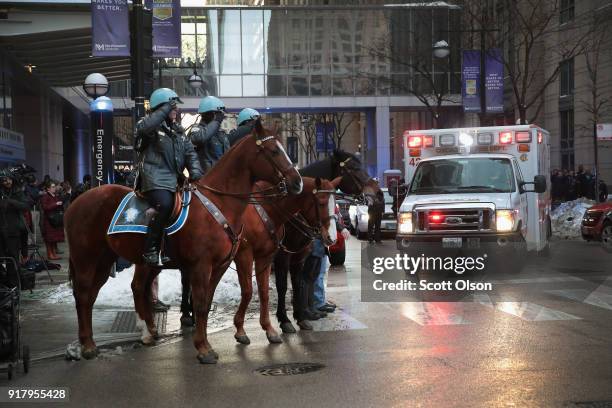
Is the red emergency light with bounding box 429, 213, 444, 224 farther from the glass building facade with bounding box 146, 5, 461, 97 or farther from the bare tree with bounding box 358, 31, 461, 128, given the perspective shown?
the glass building facade with bounding box 146, 5, 461, 97

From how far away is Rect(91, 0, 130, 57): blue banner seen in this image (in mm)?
15062

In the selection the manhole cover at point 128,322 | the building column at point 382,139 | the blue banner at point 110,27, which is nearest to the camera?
the manhole cover at point 128,322

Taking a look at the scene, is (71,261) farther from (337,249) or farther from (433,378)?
(337,249)

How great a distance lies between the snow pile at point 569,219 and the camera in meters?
27.9

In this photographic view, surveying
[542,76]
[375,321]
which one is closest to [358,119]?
[542,76]

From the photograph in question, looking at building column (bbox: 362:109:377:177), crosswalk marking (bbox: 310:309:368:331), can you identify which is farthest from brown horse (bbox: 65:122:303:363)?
building column (bbox: 362:109:377:177)

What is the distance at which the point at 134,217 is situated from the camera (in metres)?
8.88

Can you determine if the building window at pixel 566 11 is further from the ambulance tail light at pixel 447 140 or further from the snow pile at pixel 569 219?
the ambulance tail light at pixel 447 140

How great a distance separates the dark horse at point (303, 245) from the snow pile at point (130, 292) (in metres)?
2.63

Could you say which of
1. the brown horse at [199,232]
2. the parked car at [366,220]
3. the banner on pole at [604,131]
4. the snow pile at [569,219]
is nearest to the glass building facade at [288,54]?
the snow pile at [569,219]

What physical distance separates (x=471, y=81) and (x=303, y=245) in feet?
69.2

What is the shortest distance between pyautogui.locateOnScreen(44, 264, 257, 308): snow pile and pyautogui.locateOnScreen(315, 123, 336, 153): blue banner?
5570 cm

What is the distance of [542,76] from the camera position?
4859 centimetres

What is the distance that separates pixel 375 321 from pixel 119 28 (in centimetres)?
761
